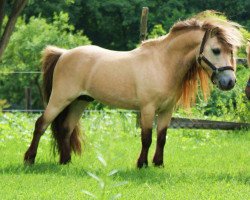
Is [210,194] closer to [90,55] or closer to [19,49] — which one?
[90,55]

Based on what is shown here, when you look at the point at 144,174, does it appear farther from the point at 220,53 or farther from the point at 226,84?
the point at 220,53

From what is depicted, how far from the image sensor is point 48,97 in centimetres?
898

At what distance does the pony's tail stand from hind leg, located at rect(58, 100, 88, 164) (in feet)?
0.09

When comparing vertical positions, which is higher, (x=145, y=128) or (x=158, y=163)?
(x=145, y=128)

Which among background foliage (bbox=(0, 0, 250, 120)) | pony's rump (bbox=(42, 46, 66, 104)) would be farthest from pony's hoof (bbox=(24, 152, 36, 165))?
background foliage (bbox=(0, 0, 250, 120))

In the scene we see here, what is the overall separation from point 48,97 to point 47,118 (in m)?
0.41

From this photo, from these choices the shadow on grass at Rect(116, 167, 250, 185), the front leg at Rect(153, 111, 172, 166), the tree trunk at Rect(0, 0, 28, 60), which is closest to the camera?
the shadow on grass at Rect(116, 167, 250, 185)

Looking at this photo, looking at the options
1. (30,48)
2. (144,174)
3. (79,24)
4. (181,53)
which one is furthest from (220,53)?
(79,24)

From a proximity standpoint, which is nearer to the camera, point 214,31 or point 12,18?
point 214,31

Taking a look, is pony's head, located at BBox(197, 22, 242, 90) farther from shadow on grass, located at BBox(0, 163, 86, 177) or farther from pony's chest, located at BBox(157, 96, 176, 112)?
shadow on grass, located at BBox(0, 163, 86, 177)

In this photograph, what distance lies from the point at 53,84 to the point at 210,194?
3.17 metres

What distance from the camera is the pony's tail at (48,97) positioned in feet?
29.0

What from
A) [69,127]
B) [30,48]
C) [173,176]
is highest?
[69,127]

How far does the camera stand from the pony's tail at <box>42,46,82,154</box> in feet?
29.0
